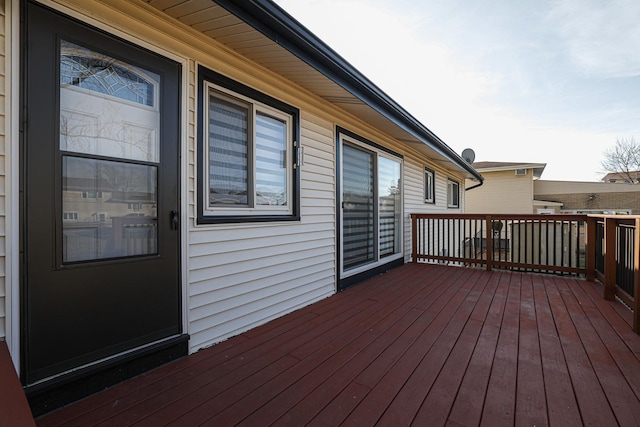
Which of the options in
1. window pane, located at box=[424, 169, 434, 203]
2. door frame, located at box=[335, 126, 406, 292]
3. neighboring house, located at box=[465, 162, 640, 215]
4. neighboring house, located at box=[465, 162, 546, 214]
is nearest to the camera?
door frame, located at box=[335, 126, 406, 292]

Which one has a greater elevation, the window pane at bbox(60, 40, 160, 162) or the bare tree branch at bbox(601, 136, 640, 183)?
the bare tree branch at bbox(601, 136, 640, 183)

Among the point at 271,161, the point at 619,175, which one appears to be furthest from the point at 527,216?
the point at 619,175

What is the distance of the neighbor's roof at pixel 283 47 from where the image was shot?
1.79 m

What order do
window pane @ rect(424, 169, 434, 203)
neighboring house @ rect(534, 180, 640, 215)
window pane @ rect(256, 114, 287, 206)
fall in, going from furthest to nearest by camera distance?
neighboring house @ rect(534, 180, 640, 215)
window pane @ rect(424, 169, 434, 203)
window pane @ rect(256, 114, 287, 206)

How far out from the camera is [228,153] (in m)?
2.44

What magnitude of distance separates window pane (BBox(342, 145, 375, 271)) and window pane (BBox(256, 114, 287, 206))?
47.5 inches

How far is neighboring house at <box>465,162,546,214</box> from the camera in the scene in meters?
14.0

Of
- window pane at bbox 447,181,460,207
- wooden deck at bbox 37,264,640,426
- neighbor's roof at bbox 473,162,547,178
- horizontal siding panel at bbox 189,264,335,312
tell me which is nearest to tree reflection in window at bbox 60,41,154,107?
horizontal siding panel at bbox 189,264,335,312

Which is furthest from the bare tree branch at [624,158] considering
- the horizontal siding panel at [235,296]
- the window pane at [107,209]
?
the window pane at [107,209]

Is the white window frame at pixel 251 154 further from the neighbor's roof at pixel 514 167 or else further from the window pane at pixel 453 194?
the neighbor's roof at pixel 514 167

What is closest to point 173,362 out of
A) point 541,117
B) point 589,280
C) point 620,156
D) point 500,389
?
point 500,389

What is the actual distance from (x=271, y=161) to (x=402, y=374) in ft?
6.95

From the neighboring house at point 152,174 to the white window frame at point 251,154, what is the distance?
0.05ft

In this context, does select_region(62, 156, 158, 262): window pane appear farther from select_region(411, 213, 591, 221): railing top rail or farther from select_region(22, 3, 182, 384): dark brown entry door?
select_region(411, 213, 591, 221): railing top rail
